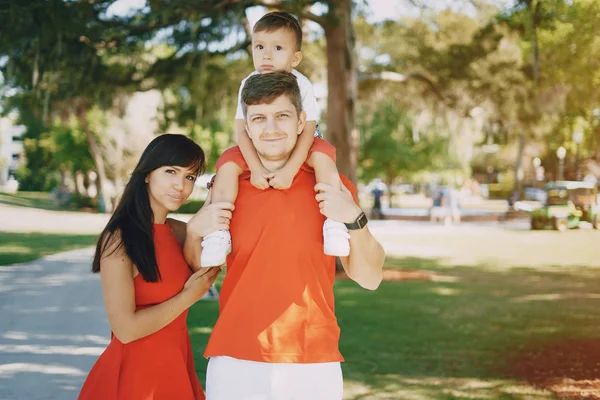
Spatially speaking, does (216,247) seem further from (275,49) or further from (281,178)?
(275,49)

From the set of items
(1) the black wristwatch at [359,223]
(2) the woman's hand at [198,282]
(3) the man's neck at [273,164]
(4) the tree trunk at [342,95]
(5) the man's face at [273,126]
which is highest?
(4) the tree trunk at [342,95]

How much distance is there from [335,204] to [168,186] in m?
0.74

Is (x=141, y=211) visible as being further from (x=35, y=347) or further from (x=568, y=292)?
(x=568, y=292)

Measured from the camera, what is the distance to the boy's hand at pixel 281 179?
7.25 ft

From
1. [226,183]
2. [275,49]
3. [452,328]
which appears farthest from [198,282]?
[452,328]

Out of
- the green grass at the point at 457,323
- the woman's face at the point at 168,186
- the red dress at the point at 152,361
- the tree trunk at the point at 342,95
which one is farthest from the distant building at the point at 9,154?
the red dress at the point at 152,361

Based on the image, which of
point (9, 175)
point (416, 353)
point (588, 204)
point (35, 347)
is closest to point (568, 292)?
point (416, 353)

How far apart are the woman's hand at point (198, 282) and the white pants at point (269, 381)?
39 cm

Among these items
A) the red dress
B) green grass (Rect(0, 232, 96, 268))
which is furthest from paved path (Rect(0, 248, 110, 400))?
the red dress

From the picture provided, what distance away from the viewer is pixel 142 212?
2615 mm

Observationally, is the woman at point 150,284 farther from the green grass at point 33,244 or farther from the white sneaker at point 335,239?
the green grass at point 33,244

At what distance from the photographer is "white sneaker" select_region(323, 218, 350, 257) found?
86.6 inches

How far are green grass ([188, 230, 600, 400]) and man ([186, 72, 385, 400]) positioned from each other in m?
3.58

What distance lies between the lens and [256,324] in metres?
2.18
